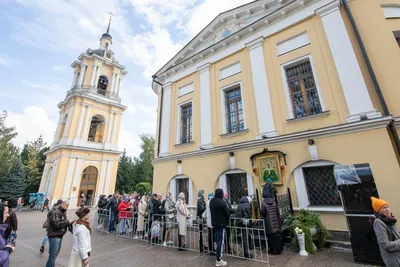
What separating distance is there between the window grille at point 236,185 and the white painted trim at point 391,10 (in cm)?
842

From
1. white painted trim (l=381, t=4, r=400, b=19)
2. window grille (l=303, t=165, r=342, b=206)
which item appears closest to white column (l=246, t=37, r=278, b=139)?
window grille (l=303, t=165, r=342, b=206)

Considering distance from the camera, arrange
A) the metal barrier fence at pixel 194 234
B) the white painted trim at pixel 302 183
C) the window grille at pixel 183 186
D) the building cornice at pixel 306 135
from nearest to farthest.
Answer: the metal barrier fence at pixel 194 234 → the building cornice at pixel 306 135 → the white painted trim at pixel 302 183 → the window grille at pixel 183 186

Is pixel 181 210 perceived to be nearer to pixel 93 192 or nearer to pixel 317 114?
pixel 317 114

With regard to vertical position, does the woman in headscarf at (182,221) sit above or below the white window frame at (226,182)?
below

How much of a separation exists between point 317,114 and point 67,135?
27923mm

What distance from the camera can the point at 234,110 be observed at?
1009 centimetres

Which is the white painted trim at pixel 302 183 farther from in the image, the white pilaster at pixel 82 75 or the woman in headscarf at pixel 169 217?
the white pilaster at pixel 82 75

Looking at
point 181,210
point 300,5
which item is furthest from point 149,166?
point 300,5

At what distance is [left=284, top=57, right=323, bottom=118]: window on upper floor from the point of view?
7.70m

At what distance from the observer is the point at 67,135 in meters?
24.4

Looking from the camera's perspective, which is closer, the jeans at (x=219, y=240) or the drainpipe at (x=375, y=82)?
the jeans at (x=219, y=240)

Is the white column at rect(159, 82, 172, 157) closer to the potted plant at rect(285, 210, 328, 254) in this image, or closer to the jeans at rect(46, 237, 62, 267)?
the jeans at rect(46, 237, 62, 267)

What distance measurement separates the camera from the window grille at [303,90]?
7.70 meters

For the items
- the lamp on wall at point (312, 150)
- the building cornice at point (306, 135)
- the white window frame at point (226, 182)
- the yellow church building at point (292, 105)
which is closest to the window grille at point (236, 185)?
the yellow church building at point (292, 105)
